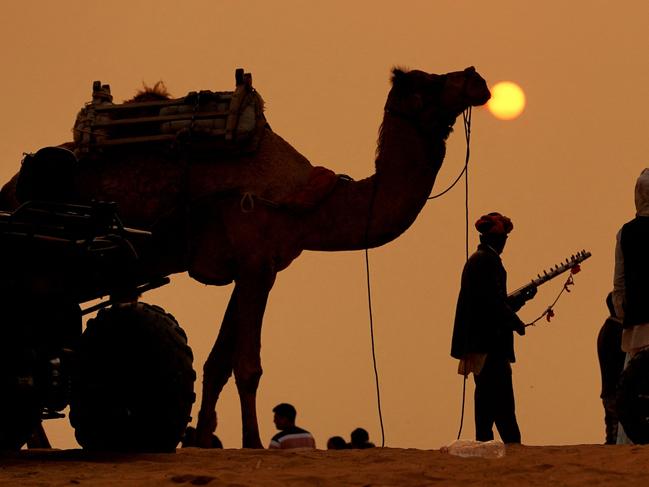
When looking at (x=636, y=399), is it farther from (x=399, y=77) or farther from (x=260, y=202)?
(x=399, y=77)

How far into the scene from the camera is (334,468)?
844 centimetres

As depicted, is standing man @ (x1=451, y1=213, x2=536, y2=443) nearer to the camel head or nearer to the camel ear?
the camel head

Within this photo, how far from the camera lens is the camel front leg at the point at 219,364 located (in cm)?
1345

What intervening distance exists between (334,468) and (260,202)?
544cm

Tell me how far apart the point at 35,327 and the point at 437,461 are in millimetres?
2410

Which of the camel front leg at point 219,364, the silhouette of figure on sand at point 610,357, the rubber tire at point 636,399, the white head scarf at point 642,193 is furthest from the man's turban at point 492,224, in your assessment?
the rubber tire at point 636,399

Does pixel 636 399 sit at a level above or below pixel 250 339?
below

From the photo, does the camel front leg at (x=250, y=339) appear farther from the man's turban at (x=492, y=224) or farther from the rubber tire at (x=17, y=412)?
the rubber tire at (x=17, y=412)

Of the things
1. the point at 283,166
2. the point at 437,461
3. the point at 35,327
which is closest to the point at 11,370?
the point at 35,327

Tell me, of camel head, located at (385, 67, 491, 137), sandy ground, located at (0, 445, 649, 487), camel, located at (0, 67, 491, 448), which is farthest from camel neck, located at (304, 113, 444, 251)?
sandy ground, located at (0, 445, 649, 487)

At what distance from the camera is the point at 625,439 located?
11.4 meters

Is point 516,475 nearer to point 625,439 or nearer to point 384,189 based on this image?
point 625,439

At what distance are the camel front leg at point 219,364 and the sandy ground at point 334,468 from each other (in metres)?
3.54

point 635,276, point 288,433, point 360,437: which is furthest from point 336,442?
point 635,276
